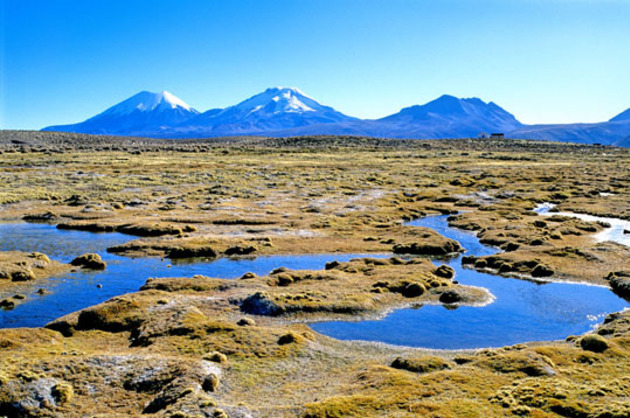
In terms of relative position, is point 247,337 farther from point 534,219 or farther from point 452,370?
point 534,219

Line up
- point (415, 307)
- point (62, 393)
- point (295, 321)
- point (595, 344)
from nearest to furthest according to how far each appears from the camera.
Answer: point (62, 393) → point (595, 344) → point (295, 321) → point (415, 307)

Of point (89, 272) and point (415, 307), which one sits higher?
point (89, 272)

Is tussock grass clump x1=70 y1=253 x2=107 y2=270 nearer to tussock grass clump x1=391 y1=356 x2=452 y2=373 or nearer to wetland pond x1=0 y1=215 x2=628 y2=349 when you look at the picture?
wetland pond x1=0 y1=215 x2=628 y2=349

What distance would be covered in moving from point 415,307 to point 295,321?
891cm

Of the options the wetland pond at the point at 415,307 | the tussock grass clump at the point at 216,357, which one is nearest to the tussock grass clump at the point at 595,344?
the wetland pond at the point at 415,307

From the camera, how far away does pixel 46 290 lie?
120 ft

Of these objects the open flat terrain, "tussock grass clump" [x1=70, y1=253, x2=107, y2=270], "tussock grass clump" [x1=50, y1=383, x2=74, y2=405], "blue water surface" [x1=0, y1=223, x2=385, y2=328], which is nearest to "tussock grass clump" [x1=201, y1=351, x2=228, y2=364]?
the open flat terrain

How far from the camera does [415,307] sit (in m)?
35.1

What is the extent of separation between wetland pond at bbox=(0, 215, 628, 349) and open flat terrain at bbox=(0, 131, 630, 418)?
1.65 meters

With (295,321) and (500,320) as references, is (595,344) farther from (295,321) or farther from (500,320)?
(295,321)

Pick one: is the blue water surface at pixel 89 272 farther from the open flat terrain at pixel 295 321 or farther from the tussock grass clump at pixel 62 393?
the tussock grass clump at pixel 62 393

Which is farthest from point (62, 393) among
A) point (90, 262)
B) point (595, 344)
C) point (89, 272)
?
point (595, 344)

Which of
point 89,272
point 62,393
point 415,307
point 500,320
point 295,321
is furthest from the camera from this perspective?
point 89,272

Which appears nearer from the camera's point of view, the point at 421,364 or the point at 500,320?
the point at 421,364
